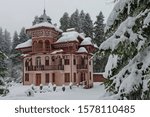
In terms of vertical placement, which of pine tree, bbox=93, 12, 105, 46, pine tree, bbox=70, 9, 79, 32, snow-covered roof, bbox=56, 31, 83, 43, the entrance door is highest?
pine tree, bbox=70, 9, 79, 32

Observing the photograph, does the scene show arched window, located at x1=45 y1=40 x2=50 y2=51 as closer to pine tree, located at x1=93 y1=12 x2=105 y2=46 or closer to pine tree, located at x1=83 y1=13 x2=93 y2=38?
pine tree, located at x1=93 y1=12 x2=105 y2=46

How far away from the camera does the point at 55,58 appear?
143 ft

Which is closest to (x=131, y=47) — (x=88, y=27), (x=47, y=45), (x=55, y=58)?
(x=55, y=58)

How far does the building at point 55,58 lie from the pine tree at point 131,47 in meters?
35.9

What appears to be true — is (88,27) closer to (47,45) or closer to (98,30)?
(98,30)

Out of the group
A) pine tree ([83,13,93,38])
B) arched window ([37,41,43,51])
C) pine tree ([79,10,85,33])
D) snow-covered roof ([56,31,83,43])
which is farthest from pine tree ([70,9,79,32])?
arched window ([37,41,43,51])

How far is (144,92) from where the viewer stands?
18.6 feet

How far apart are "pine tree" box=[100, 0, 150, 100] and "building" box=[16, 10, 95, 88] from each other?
35936 mm

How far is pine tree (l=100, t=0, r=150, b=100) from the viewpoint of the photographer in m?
5.67

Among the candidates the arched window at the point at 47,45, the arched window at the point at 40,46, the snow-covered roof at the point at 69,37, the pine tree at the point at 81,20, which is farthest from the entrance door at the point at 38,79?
the pine tree at the point at 81,20

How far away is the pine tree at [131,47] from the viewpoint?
223 inches

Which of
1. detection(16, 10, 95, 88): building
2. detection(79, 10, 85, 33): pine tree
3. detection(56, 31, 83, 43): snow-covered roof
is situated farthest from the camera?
detection(79, 10, 85, 33): pine tree

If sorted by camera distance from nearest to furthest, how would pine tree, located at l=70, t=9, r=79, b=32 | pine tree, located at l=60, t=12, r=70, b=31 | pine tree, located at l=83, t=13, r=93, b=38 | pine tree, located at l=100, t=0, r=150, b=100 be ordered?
pine tree, located at l=100, t=0, r=150, b=100 < pine tree, located at l=83, t=13, r=93, b=38 < pine tree, located at l=70, t=9, r=79, b=32 < pine tree, located at l=60, t=12, r=70, b=31

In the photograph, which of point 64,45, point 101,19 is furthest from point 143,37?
point 101,19
